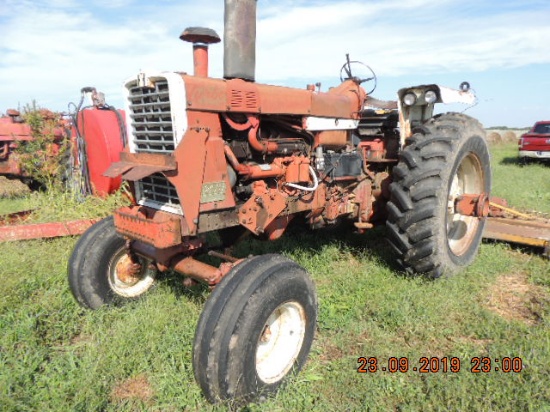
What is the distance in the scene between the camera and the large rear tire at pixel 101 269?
10.7 feet

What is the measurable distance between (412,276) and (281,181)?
1696mm

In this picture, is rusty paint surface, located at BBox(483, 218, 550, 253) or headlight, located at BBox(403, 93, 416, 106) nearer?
headlight, located at BBox(403, 93, 416, 106)

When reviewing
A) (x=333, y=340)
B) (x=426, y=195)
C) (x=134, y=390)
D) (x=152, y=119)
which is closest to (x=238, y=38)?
(x=152, y=119)

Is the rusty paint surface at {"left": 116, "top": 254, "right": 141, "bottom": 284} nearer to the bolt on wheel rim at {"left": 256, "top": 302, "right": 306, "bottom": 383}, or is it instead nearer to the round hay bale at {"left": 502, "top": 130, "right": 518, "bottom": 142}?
the bolt on wheel rim at {"left": 256, "top": 302, "right": 306, "bottom": 383}

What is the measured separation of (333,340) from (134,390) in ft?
4.64

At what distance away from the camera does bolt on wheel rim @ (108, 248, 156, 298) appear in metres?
3.48

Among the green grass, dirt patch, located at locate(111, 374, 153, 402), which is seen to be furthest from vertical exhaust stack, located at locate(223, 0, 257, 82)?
the green grass

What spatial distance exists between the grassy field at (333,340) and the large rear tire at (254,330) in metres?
0.13

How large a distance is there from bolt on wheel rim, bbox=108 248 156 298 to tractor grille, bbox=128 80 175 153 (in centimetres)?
107

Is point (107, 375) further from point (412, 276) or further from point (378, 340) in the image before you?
point (412, 276)

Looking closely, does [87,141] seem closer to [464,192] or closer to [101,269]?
[101,269]

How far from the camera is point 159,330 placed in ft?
10.1

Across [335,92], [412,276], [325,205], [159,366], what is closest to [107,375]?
[159,366]

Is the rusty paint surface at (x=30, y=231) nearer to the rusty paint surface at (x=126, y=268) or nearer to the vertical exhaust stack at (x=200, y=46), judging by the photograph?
the rusty paint surface at (x=126, y=268)
